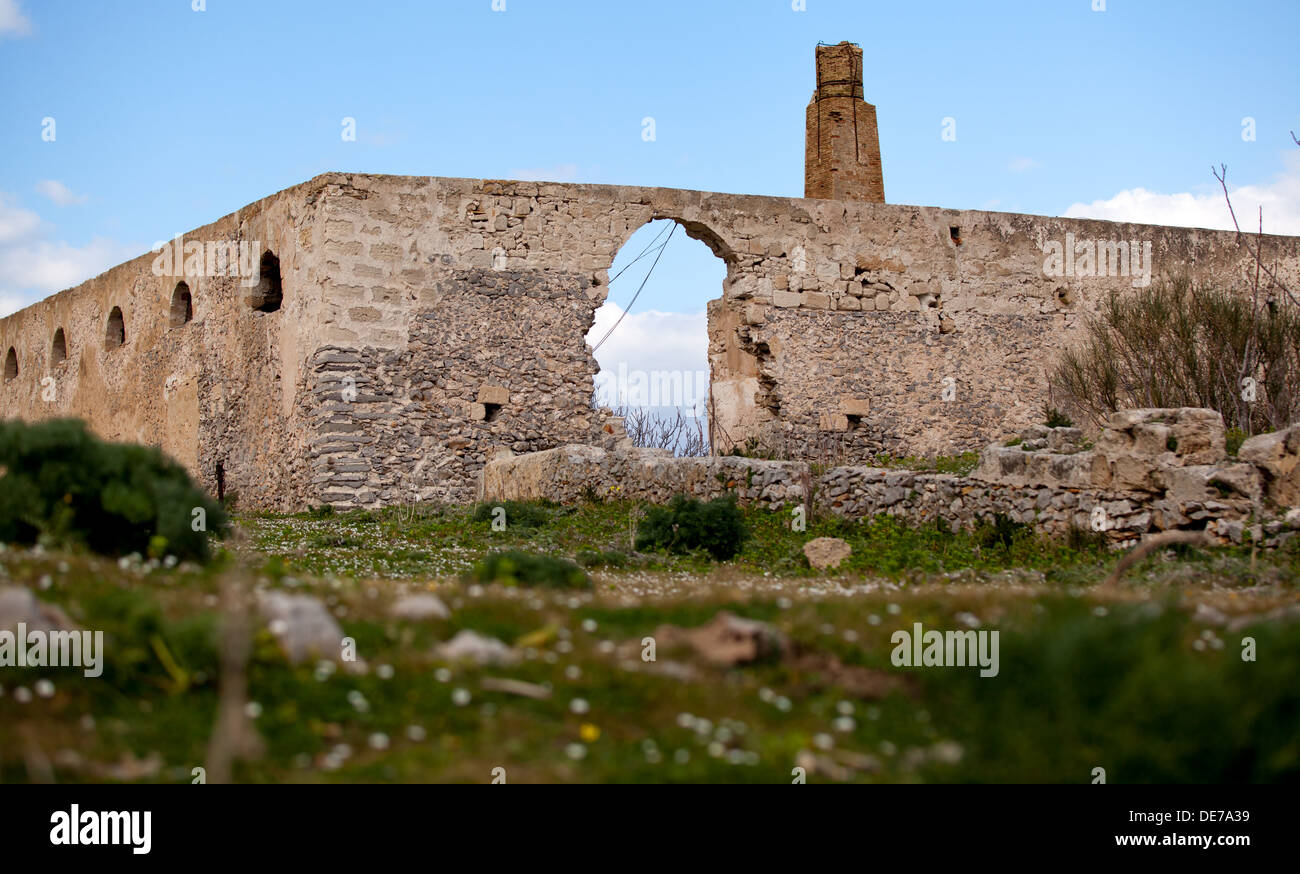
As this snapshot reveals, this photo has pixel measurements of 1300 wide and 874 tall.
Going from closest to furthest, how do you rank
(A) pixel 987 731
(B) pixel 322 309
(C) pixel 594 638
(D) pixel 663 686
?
(A) pixel 987 731, (D) pixel 663 686, (C) pixel 594 638, (B) pixel 322 309

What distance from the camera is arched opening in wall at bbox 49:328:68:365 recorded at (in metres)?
23.4

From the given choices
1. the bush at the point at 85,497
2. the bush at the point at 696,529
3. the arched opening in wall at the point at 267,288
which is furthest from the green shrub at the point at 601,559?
the arched opening in wall at the point at 267,288

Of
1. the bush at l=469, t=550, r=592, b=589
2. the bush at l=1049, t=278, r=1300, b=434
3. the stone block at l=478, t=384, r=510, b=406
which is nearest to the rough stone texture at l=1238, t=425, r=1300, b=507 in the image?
the bush at l=1049, t=278, r=1300, b=434

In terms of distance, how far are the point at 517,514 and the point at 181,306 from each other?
350 inches

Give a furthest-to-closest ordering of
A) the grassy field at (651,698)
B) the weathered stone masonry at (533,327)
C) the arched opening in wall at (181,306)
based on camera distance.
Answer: the arched opening in wall at (181,306) < the weathered stone masonry at (533,327) < the grassy field at (651,698)

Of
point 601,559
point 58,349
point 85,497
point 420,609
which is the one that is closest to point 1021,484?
point 601,559

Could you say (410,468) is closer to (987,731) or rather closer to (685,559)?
(685,559)

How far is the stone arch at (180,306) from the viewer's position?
62.9 ft

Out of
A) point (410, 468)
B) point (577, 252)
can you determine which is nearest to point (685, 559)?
point (410, 468)

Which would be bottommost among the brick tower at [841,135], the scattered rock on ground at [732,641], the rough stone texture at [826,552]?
the rough stone texture at [826,552]

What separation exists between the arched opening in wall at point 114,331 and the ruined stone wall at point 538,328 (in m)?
0.66

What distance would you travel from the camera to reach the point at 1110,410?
17.3m

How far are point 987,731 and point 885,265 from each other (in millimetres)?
14406

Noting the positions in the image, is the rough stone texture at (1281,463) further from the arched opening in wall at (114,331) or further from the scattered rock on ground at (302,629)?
the arched opening in wall at (114,331)
